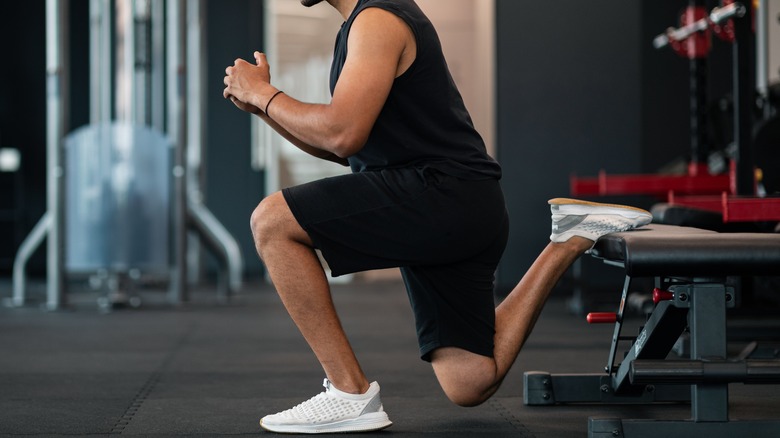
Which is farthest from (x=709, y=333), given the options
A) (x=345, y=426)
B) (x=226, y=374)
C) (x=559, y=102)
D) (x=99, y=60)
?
(x=99, y=60)

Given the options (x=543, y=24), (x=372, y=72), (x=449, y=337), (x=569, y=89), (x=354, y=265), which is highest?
(x=543, y=24)

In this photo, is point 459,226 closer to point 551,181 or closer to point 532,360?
point 532,360

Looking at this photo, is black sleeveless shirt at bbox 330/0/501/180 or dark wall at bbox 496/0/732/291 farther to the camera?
dark wall at bbox 496/0/732/291

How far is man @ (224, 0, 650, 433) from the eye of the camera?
6.93 feet

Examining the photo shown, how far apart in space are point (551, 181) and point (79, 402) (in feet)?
13.2

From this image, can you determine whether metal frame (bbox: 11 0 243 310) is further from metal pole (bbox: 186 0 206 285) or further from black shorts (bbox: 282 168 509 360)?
black shorts (bbox: 282 168 509 360)

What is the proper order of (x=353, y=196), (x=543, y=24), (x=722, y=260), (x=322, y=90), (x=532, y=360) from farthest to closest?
(x=322, y=90) → (x=543, y=24) → (x=532, y=360) → (x=353, y=196) → (x=722, y=260)

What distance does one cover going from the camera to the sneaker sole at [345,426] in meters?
2.24

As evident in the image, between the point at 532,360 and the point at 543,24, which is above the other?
the point at 543,24

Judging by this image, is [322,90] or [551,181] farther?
[322,90]

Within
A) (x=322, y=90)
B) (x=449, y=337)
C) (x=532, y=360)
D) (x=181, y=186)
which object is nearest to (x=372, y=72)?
(x=449, y=337)

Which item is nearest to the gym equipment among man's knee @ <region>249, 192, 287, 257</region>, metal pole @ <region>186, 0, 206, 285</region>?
man's knee @ <region>249, 192, 287, 257</region>

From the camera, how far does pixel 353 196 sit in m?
2.17

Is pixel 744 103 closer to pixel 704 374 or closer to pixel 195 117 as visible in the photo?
pixel 704 374
